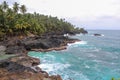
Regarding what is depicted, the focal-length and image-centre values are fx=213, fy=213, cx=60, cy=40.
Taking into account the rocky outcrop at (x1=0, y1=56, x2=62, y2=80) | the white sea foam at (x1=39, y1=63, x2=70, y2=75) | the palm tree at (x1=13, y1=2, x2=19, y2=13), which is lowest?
the white sea foam at (x1=39, y1=63, x2=70, y2=75)

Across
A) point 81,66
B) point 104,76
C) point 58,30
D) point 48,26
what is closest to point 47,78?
point 104,76

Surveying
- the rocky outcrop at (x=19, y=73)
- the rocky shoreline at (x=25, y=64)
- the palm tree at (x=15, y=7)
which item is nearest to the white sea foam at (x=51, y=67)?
the rocky shoreline at (x=25, y=64)

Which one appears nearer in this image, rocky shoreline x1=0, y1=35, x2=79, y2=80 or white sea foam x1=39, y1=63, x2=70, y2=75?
rocky shoreline x1=0, y1=35, x2=79, y2=80

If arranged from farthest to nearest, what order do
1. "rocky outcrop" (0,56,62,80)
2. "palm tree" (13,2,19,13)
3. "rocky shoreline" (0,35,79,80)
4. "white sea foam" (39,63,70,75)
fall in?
"palm tree" (13,2,19,13) < "white sea foam" (39,63,70,75) < "rocky shoreline" (0,35,79,80) < "rocky outcrop" (0,56,62,80)

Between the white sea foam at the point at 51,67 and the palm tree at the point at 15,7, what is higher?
the palm tree at the point at 15,7

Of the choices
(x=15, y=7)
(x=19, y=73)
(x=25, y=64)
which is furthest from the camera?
(x=15, y=7)

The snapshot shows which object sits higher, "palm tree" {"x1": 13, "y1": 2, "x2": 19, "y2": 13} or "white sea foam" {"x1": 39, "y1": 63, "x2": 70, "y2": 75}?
"palm tree" {"x1": 13, "y1": 2, "x2": 19, "y2": 13}

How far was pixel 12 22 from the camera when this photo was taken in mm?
80812

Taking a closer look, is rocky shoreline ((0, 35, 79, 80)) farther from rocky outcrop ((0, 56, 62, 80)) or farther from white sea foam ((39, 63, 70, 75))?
white sea foam ((39, 63, 70, 75))

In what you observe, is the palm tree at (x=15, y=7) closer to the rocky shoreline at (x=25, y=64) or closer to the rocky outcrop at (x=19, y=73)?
the rocky shoreline at (x=25, y=64)

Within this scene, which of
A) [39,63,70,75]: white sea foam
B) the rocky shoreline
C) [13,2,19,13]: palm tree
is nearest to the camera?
the rocky shoreline

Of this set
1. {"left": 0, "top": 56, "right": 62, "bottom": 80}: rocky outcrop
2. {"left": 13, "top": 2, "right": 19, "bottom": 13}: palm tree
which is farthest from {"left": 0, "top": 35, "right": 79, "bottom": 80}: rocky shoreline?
{"left": 13, "top": 2, "right": 19, "bottom": 13}: palm tree

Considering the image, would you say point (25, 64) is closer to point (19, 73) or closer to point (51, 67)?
point (51, 67)

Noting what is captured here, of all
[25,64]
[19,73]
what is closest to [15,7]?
[25,64]
